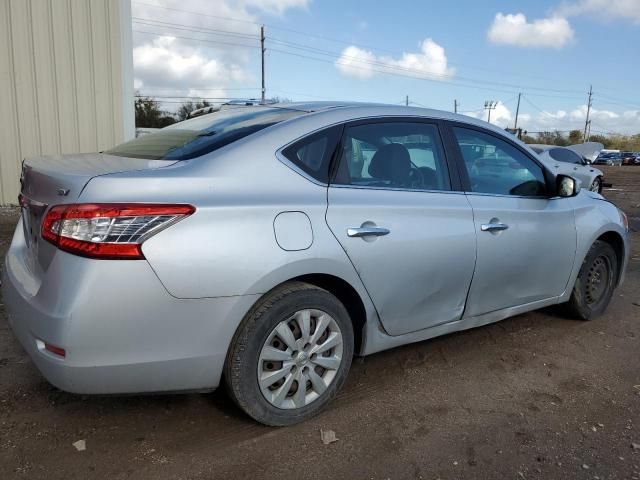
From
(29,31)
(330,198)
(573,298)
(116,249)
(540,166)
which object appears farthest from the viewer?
(29,31)

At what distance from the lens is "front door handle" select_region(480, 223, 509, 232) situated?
3.27 metres

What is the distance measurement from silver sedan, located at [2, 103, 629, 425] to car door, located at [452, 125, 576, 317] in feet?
0.05

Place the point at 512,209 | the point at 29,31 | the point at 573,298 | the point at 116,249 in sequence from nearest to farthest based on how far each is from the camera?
1. the point at 116,249
2. the point at 512,209
3. the point at 573,298
4. the point at 29,31

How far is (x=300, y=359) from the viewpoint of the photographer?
2621 millimetres

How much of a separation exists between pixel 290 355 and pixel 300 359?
7cm

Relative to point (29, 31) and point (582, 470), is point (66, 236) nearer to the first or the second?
point (582, 470)

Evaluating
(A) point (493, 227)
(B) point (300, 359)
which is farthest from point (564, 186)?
(B) point (300, 359)

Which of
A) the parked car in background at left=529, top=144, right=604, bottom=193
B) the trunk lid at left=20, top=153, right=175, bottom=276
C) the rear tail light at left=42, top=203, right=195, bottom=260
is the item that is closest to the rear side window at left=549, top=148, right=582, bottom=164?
the parked car in background at left=529, top=144, right=604, bottom=193

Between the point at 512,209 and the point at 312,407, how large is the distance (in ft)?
6.05

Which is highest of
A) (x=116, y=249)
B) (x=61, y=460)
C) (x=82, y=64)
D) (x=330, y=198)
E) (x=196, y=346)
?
(x=82, y=64)

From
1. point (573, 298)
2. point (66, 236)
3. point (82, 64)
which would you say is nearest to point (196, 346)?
point (66, 236)

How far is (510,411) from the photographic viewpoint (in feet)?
9.59

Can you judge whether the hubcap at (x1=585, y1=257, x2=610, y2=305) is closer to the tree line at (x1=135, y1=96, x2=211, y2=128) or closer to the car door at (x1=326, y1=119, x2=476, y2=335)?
the car door at (x1=326, y1=119, x2=476, y2=335)

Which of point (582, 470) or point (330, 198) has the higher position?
point (330, 198)
